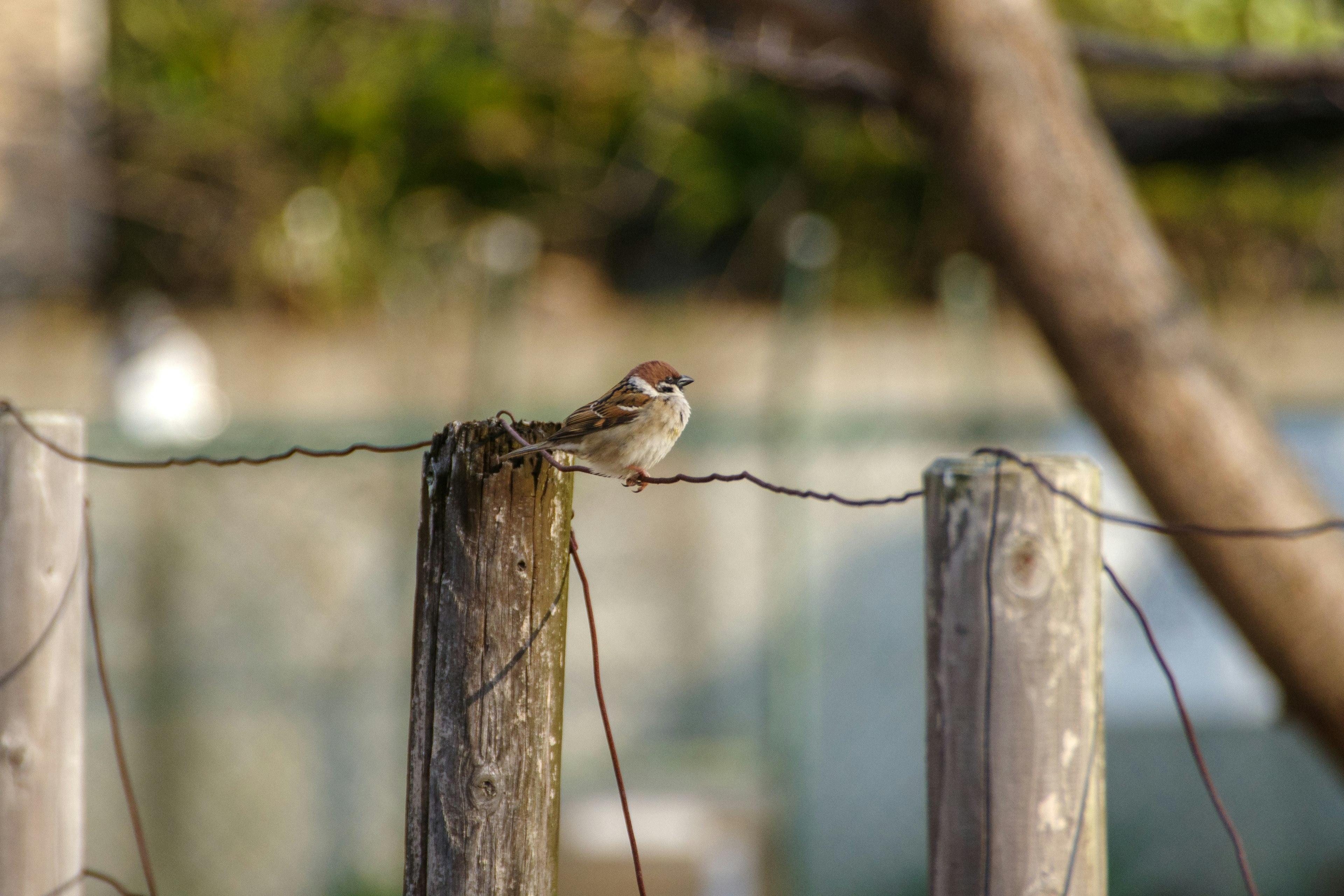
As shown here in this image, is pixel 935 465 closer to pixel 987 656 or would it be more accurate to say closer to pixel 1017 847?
pixel 987 656

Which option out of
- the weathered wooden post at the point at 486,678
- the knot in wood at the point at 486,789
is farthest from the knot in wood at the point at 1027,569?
the knot in wood at the point at 486,789

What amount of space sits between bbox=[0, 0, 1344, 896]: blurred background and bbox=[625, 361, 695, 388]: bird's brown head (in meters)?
2.52

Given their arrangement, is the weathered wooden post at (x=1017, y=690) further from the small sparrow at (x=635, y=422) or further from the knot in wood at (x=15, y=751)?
the knot in wood at (x=15, y=751)

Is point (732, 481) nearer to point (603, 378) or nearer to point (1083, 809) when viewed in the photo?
point (1083, 809)

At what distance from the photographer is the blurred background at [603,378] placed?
5141mm

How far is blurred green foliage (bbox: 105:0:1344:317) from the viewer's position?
7.30 meters

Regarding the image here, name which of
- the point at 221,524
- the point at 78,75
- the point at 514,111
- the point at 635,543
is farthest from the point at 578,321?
the point at 78,75

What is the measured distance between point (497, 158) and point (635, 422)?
6.47 meters

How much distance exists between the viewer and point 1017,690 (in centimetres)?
132

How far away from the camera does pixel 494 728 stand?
4.81 ft

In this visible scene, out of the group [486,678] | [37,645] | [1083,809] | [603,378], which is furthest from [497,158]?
[1083,809]

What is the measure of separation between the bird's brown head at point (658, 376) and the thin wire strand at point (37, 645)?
110 centimetres

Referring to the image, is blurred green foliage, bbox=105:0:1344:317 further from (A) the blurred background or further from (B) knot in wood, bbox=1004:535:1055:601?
(B) knot in wood, bbox=1004:535:1055:601

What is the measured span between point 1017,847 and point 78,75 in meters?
8.50
